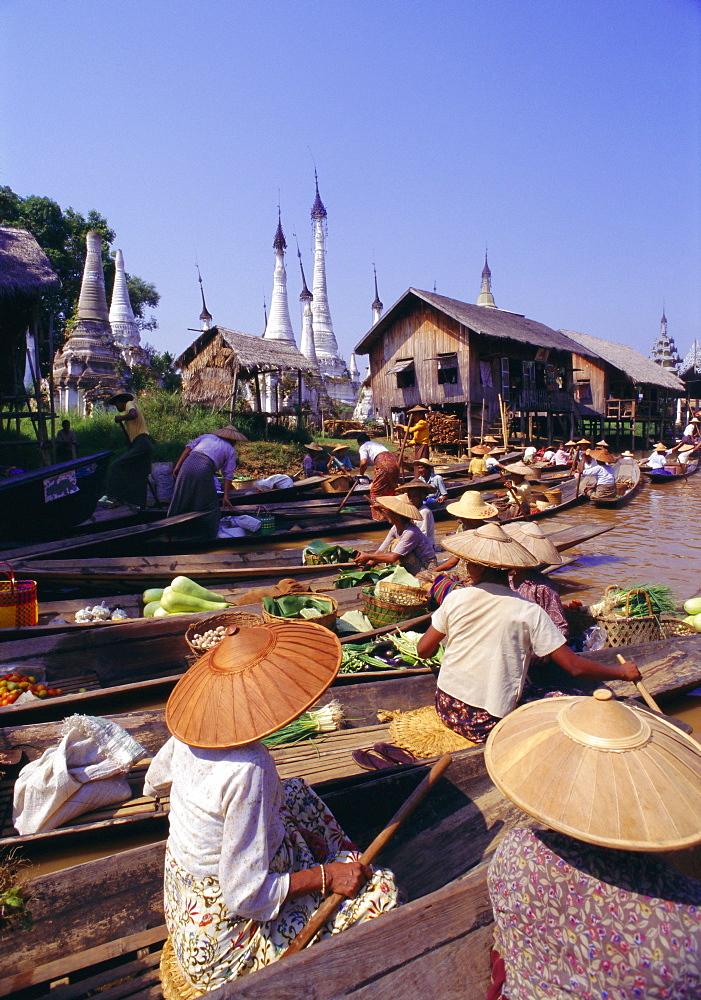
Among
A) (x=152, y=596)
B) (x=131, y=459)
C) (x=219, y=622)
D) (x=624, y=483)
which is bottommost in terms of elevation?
(x=624, y=483)

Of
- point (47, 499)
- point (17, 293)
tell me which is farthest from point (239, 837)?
point (17, 293)

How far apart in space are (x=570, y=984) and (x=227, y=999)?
0.86 metres

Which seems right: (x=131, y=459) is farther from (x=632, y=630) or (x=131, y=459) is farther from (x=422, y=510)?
(x=632, y=630)

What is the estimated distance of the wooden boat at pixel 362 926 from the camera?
1698 millimetres

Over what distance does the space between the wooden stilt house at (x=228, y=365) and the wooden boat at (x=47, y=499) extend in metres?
10.1

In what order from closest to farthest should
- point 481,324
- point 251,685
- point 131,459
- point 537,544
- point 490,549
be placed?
point 251,685
point 490,549
point 537,544
point 131,459
point 481,324

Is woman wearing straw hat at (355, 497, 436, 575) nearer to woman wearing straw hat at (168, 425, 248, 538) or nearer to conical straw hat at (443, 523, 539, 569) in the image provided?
conical straw hat at (443, 523, 539, 569)

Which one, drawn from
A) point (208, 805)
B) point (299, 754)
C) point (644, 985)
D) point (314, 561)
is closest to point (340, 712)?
point (299, 754)

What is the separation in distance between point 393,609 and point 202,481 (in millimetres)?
3739

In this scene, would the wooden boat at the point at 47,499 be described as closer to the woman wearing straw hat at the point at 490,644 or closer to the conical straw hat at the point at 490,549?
the conical straw hat at the point at 490,549

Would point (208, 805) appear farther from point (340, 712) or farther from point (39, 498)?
point (39, 498)

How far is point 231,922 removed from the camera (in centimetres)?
181

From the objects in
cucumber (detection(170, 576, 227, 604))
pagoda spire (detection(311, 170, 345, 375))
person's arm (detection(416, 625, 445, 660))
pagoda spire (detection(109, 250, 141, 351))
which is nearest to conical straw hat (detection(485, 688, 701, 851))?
person's arm (detection(416, 625, 445, 660))

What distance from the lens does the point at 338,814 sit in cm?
262
